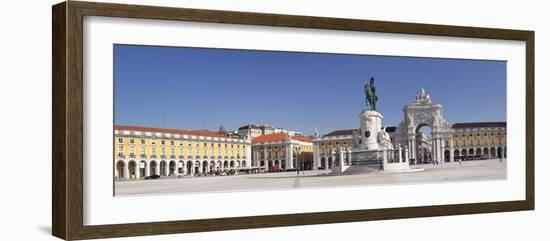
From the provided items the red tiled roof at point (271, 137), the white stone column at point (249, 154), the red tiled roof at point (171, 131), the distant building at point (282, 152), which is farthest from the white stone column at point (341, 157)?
the red tiled roof at point (171, 131)

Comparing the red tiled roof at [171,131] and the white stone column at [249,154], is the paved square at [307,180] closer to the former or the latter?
the white stone column at [249,154]

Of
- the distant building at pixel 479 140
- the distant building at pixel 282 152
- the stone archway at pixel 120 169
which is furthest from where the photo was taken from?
the distant building at pixel 479 140

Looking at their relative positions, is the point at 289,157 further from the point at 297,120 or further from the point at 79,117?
the point at 79,117

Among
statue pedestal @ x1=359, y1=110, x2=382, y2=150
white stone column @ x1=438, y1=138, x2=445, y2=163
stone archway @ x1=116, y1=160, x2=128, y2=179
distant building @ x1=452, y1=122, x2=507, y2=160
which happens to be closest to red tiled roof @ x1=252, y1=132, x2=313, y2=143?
statue pedestal @ x1=359, y1=110, x2=382, y2=150

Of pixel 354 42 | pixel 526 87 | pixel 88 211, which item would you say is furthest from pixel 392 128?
pixel 88 211

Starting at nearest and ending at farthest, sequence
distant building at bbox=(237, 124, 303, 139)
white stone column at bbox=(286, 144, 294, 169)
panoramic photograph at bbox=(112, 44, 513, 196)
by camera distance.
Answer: panoramic photograph at bbox=(112, 44, 513, 196) < distant building at bbox=(237, 124, 303, 139) < white stone column at bbox=(286, 144, 294, 169)

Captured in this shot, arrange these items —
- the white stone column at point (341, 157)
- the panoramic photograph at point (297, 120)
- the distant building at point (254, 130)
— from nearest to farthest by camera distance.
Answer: the panoramic photograph at point (297, 120)
the distant building at point (254, 130)
the white stone column at point (341, 157)

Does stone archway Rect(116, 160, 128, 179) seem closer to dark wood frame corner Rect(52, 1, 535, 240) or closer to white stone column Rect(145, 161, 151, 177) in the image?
white stone column Rect(145, 161, 151, 177)
